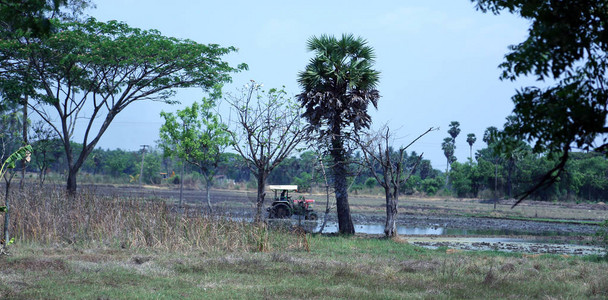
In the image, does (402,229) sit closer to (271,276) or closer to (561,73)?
(271,276)

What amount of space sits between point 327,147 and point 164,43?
916cm

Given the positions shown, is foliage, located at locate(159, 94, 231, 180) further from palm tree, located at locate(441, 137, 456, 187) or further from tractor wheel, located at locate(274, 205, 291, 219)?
palm tree, located at locate(441, 137, 456, 187)

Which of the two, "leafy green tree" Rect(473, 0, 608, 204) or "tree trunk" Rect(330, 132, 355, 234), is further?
"tree trunk" Rect(330, 132, 355, 234)

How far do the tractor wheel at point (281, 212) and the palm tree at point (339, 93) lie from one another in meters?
6.61

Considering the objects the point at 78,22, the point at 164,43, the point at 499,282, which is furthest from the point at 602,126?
the point at 78,22

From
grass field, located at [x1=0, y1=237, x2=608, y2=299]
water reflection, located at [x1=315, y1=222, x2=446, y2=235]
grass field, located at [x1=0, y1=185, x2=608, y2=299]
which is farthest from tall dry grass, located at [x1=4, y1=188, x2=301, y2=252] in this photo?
water reflection, located at [x1=315, y1=222, x2=446, y2=235]

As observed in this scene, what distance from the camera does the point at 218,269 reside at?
13008mm

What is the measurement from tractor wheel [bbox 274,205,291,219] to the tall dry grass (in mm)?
14451

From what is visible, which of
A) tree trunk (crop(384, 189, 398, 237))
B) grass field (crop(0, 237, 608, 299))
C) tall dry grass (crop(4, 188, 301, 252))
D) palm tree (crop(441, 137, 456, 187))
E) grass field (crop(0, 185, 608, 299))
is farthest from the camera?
palm tree (crop(441, 137, 456, 187))

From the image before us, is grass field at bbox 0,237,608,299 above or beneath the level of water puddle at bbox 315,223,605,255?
above

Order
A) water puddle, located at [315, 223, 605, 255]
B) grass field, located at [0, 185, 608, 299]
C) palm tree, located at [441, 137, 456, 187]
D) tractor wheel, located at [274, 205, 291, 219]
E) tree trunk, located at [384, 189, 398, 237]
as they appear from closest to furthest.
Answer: grass field, located at [0, 185, 608, 299] < water puddle, located at [315, 223, 605, 255] < tree trunk, located at [384, 189, 398, 237] < tractor wheel, located at [274, 205, 291, 219] < palm tree, located at [441, 137, 456, 187]

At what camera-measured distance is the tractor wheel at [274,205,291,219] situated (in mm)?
32500

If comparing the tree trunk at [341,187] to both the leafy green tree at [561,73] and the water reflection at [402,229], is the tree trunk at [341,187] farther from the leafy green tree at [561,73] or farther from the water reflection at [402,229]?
the leafy green tree at [561,73]

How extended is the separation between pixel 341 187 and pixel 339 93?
4.20m
